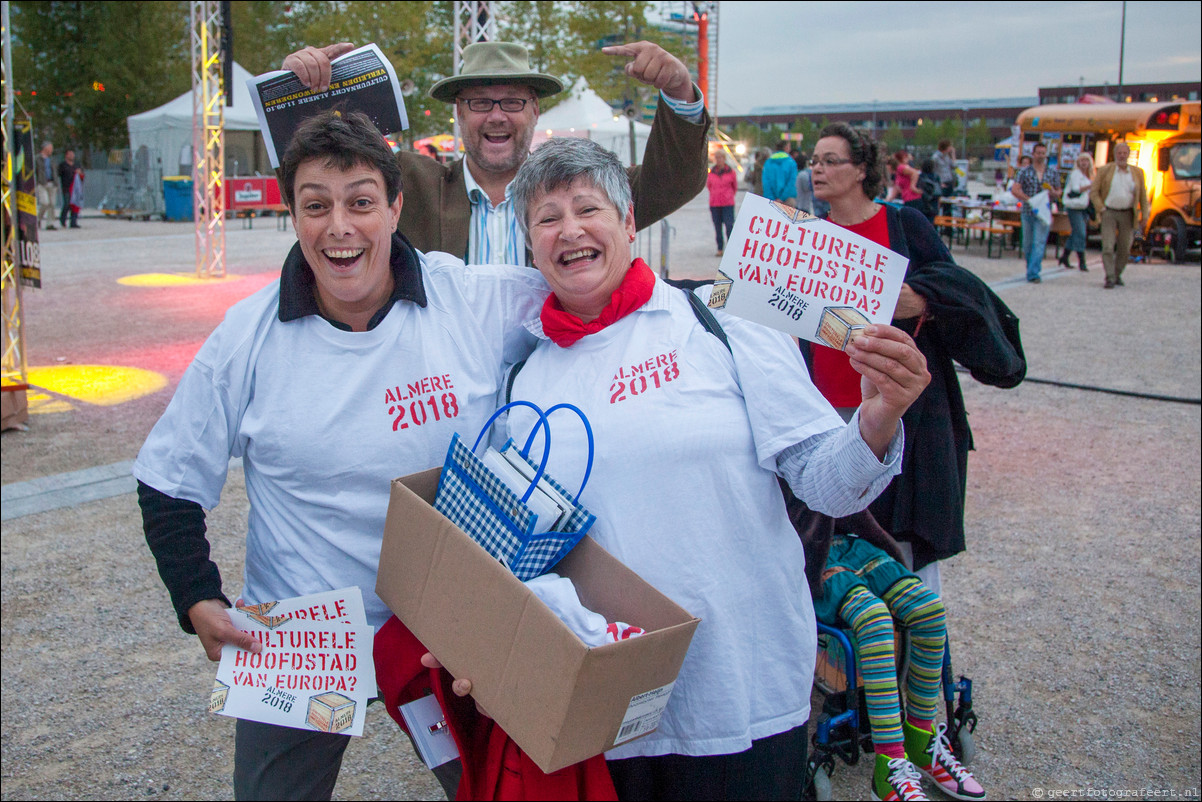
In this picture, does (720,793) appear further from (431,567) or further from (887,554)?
(887,554)

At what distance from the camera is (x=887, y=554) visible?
3311 mm

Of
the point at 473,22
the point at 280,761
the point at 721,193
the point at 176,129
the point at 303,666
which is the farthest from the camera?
the point at 176,129

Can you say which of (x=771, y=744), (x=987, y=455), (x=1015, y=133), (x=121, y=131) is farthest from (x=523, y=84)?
(x=121, y=131)

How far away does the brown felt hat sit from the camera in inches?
120

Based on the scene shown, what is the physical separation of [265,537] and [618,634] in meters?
0.93

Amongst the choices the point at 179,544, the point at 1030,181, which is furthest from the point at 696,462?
the point at 1030,181

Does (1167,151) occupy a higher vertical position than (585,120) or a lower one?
lower

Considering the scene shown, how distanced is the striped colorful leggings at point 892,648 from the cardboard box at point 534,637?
4.71 ft

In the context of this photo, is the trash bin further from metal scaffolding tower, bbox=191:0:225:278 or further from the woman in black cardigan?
the woman in black cardigan

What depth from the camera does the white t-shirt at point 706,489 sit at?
1.98 metres

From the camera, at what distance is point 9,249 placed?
7.16 m

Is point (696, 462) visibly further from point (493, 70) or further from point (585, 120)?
point (585, 120)

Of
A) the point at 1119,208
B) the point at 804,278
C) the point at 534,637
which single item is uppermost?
the point at 1119,208

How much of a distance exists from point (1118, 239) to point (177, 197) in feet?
73.7
